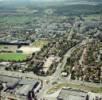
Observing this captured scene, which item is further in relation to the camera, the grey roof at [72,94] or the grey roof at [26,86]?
the grey roof at [26,86]

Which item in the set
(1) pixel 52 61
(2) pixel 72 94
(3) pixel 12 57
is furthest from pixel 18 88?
(3) pixel 12 57

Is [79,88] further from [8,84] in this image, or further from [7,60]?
[7,60]

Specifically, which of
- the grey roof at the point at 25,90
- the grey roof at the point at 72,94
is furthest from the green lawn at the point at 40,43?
the grey roof at the point at 72,94

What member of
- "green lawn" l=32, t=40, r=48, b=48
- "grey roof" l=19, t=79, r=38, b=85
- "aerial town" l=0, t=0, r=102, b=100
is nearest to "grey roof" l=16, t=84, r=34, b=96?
"aerial town" l=0, t=0, r=102, b=100

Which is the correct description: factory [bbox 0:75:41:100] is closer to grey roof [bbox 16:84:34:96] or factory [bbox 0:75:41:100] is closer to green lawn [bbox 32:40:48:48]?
grey roof [bbox 16:84:34:96]

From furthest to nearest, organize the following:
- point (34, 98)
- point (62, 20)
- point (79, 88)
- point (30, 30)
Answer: point (62, 20), point (30, 30), point (79, 88), point (34, 98)

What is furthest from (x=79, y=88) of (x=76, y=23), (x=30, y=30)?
(x=76, y=23)

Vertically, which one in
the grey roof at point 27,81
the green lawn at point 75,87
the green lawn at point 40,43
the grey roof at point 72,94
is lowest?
the green lawn at point 75,87

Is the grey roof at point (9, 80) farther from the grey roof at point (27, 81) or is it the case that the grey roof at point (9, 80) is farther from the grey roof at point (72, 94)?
the grey roof at point (72, 94)
